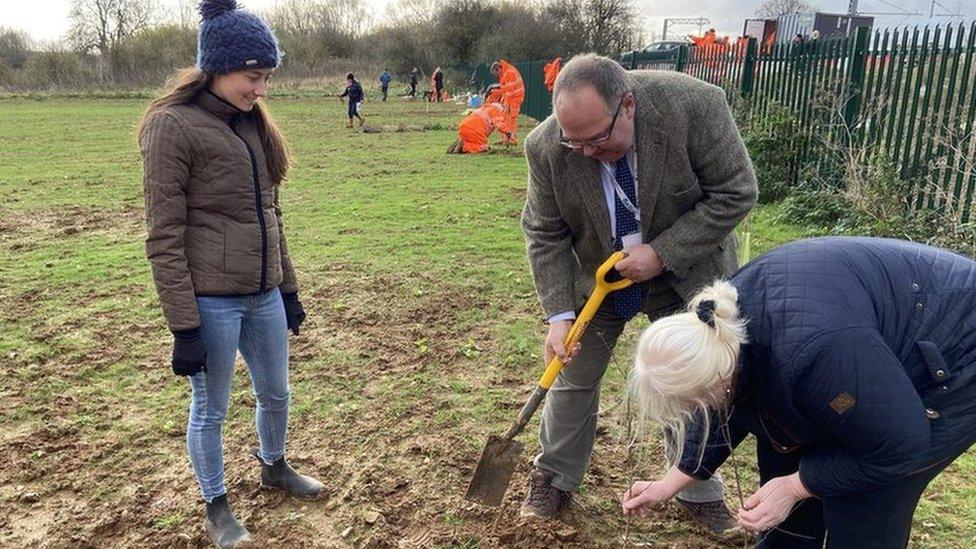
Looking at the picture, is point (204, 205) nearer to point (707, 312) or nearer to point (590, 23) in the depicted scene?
point (707, 312)

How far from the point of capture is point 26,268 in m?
6.83

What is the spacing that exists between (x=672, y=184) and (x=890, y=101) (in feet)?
18.7

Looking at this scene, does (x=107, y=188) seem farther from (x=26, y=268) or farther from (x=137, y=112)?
(x=137, y=112)

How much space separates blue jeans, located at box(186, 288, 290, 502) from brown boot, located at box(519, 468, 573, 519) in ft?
3.73

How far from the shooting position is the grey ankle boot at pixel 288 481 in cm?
331

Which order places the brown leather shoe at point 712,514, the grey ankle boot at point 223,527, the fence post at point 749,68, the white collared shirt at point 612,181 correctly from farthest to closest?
the fence post at point 749,68 < the brown leather shoe at point 712,514 < the grey ankle boot at point 223,527 < the white collared shirt at point 612,181

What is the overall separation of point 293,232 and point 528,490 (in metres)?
5.64

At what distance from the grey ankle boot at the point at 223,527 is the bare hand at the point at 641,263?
186 centimetres

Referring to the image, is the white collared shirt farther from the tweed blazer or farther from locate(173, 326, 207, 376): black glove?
locate(173, 326, 207, 376): black glove

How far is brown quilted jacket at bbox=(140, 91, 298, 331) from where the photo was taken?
244 cm

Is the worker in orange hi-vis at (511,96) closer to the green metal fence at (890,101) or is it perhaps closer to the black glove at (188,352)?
the green metal fence at (890,101)

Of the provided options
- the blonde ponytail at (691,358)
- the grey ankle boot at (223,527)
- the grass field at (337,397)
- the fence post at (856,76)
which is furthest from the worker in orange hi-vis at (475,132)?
the blonde ponytail at (691,358)

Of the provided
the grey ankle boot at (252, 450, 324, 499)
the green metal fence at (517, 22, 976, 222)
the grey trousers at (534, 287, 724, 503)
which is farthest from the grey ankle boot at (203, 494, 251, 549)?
the green metal fence at (517, 22, 976, 222)

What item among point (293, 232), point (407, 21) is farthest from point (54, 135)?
point (407, 21)
